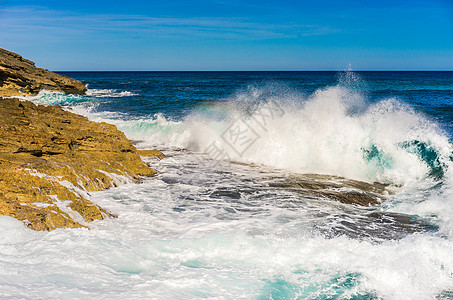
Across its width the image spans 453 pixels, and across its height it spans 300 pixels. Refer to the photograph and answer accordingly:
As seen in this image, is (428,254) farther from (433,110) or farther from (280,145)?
(433,110)

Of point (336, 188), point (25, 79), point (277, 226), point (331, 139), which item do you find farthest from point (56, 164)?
point (25, 79)

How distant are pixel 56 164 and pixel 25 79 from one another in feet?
83.7

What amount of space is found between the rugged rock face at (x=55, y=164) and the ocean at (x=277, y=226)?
0.87 feet

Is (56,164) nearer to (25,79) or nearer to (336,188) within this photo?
(336,188)

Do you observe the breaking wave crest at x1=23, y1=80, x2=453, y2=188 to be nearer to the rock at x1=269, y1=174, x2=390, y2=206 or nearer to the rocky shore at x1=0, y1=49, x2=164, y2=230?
the rock at x1=269, y1=174, x2=390, y2=206

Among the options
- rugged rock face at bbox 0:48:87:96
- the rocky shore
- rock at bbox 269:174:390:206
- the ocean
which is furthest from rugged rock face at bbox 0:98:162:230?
rugged rock face at bbox 0:48:87:96

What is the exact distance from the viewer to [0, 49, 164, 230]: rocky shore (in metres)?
4.58

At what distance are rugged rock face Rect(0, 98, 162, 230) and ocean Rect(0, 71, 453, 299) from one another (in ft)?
0.87

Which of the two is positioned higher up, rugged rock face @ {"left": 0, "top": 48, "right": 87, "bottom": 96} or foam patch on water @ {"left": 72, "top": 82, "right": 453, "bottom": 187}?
rugged rock face @ {"left": 0, "top": 48, "right": 87, "bottom": 96}

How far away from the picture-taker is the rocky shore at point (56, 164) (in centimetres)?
458

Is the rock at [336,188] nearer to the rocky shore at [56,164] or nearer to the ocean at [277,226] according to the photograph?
the ocean at [277,226]

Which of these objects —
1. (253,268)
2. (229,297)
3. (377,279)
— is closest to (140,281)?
(229,297)

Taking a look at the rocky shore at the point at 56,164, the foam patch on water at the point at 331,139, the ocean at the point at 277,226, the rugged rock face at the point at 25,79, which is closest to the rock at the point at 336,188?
the ocean at the point at 277,226

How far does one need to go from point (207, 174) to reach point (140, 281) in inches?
190
